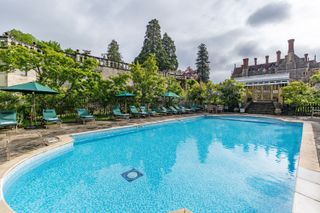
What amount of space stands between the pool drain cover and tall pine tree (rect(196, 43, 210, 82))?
31957mm

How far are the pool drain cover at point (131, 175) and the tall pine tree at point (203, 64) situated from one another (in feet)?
105

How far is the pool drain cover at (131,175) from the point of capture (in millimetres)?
4148

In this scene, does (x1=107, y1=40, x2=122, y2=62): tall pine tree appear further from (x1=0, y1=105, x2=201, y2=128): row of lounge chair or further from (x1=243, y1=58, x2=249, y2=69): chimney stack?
(x1=243, y1=58, x2=249, y2=69): chimney stack

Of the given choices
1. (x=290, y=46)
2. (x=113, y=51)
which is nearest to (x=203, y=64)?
(x=290, y=46)

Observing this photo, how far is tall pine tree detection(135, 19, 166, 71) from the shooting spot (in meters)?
31.2

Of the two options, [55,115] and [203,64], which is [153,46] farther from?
[55,115]

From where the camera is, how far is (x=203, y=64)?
3444 centimetres

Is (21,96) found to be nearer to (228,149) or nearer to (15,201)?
(15,201)

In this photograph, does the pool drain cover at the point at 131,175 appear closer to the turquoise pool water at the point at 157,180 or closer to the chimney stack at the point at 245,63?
the turquoise pool water at the point at 157,180

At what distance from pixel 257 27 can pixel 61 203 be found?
580 inches

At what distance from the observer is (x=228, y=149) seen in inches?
269

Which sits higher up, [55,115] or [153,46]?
[153,46]

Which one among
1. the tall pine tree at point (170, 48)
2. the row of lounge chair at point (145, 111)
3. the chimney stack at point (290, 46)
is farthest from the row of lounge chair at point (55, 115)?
the chimney stack at point (290, 46)

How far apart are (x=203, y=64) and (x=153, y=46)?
1091 cm
